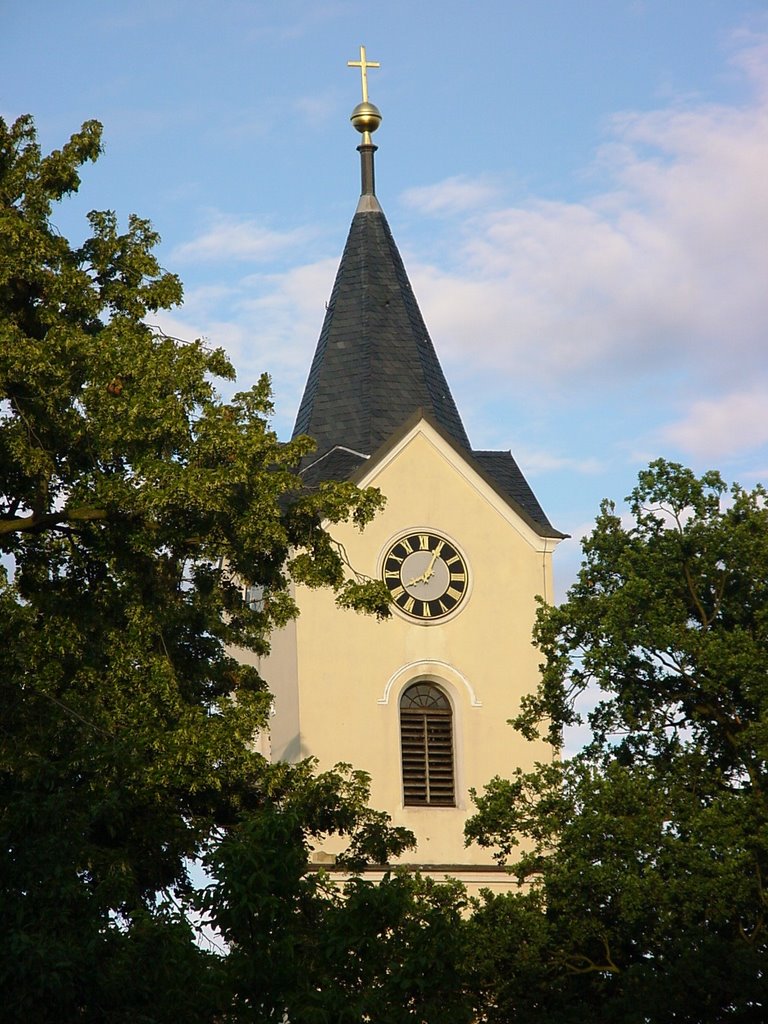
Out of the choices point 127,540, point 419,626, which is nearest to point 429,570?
point 419,626

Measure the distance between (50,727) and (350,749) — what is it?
13.4 m

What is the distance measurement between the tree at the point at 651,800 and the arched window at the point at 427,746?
685 cm

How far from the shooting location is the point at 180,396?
18938 millimetres

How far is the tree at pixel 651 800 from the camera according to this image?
22.0m

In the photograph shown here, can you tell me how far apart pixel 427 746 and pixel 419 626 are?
1.89m

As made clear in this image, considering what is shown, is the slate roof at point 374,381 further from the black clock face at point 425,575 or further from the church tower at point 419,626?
the black clock face at point 425,575

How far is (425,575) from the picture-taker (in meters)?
32.6

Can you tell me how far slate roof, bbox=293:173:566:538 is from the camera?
33688 mm

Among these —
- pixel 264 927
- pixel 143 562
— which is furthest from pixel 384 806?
pixel 264 927

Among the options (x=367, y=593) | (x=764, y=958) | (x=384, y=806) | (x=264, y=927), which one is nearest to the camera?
(x=264, y=927)

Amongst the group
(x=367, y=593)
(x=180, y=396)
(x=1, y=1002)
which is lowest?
(x=1, y=1002)

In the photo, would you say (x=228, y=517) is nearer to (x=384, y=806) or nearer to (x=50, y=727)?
(x=50, y=727)

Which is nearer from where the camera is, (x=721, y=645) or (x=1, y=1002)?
(x=1, y=1002)

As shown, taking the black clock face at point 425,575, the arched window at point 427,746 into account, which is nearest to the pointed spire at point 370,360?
the black clock face at point 425,575
